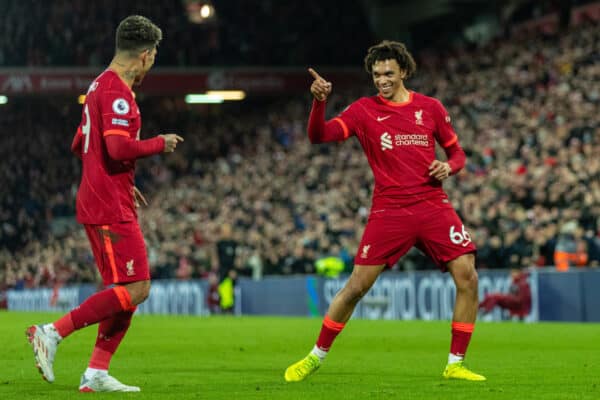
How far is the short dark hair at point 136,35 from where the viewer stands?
7984 millimetres

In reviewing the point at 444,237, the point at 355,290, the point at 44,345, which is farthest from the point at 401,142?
the point at 44,345

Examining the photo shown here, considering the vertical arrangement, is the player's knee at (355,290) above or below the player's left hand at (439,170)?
below

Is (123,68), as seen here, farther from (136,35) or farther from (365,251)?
(365,251)

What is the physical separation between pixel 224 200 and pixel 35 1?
12.0 meters

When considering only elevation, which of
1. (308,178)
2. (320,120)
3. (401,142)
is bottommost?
(401,142)

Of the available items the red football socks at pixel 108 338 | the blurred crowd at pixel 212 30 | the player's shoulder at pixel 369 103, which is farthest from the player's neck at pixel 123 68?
the blurred crowd at pixel 212 30

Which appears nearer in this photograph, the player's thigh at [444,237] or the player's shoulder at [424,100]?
the player's thigh at [444,237]

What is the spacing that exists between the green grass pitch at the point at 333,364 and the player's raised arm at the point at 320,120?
172cm

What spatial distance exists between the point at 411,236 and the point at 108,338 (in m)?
2.25

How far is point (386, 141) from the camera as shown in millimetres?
8961

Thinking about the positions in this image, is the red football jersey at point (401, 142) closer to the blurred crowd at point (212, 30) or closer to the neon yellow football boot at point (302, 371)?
the neon yellow football boot at point (302, 371)

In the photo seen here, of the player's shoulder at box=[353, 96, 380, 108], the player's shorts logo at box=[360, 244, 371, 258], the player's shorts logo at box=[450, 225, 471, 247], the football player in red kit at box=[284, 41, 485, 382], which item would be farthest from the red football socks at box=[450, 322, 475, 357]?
the player's shoulder at box=[353, 96, 380, 108]

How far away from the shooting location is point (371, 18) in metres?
44.7

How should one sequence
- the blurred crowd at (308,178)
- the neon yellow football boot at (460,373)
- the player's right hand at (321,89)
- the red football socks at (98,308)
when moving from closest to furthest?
the red football socks at (98,308), the player's right hand at (321,89), the neon yellow football boot at (460,373), the blurred crowd at (308,178)
